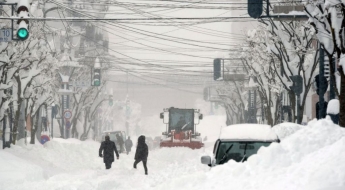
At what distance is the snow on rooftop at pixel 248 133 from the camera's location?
13391 mm

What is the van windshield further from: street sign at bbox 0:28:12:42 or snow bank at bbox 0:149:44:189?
street sign at bbox 0:28:12:42

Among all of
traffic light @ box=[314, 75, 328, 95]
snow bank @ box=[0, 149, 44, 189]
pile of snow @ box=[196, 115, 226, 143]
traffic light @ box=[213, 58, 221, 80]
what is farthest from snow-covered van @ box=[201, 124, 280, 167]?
pile of snow @ box=[196, 115, 226, 143]

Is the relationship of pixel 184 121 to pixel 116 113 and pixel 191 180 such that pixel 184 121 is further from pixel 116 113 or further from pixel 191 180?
pixel 116 113

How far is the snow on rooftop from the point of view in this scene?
1339cm

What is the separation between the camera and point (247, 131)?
13.6 meters

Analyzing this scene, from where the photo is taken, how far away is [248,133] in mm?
13531

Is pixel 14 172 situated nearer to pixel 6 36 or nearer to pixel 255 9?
pixel 6 36

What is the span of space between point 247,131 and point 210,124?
142 metres

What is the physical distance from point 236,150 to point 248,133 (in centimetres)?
45

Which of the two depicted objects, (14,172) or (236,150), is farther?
(14,172)

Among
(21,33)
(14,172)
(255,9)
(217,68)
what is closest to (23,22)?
(21,33)

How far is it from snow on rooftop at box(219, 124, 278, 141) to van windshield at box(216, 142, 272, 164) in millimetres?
125

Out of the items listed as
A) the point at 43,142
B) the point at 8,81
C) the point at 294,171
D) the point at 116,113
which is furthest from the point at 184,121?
the point at 116,113

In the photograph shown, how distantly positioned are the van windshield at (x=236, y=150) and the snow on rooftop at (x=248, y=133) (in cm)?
13
